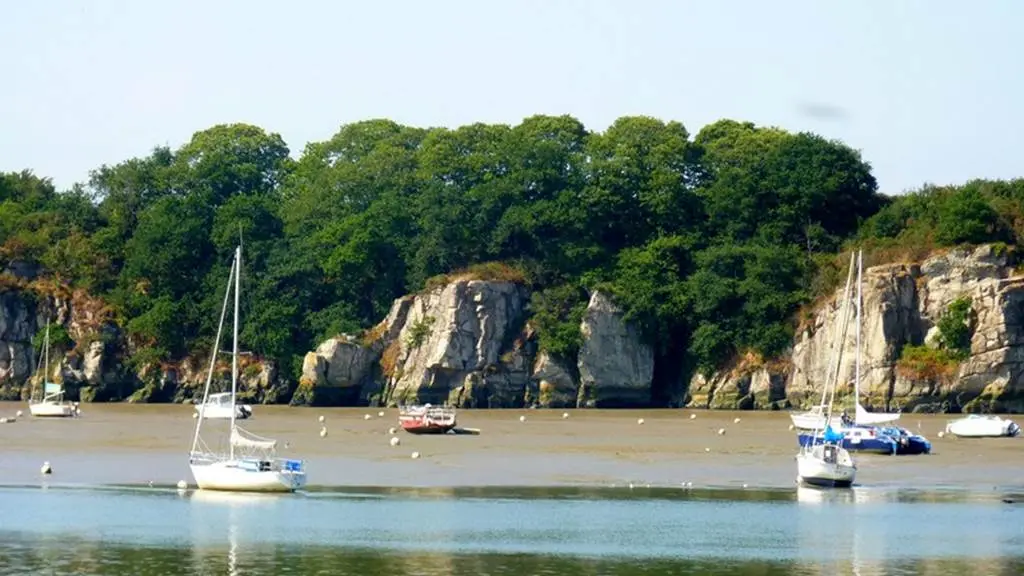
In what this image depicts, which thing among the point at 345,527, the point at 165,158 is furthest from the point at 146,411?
the point at 345,527

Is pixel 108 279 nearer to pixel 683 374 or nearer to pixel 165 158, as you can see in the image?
pixel 165 158

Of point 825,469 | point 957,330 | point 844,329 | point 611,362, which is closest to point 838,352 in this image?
point 844,329

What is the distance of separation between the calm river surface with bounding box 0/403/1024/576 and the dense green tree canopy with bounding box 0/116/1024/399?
31.8 metres

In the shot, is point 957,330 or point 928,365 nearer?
point 928,365

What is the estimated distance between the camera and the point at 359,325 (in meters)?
117

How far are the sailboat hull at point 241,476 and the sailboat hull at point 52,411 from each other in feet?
140

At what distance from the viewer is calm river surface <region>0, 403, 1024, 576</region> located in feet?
132

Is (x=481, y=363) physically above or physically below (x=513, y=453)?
above

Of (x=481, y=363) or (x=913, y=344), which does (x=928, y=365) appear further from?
(x=481, y=363)

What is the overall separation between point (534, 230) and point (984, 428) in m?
40.7

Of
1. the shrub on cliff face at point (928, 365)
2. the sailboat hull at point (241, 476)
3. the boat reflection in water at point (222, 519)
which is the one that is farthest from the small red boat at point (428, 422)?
the shrub on cliff face at point (928, 365)

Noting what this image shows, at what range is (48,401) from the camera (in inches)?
3967

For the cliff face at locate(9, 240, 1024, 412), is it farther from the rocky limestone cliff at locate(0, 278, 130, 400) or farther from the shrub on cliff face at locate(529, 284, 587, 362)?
the shrub on cliff face at locate(529, 284, 587, 362)

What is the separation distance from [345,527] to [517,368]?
6435 cm
